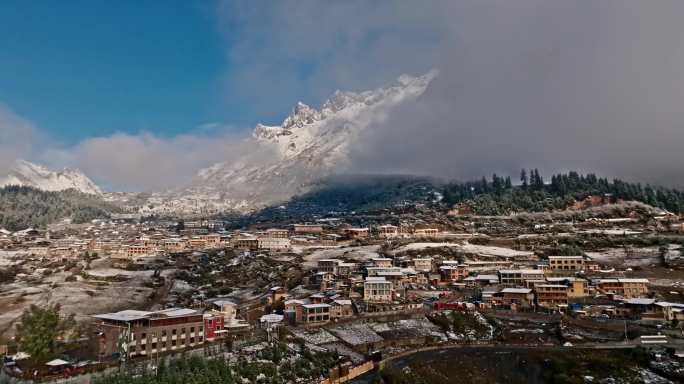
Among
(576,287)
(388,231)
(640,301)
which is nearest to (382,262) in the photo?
(576,287)

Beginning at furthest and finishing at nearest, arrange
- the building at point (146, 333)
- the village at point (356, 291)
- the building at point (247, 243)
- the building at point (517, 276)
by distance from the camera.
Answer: the building at point (247, 243), the building at point (517, 276), the village at point (356, 291), the building at point (146, 333)

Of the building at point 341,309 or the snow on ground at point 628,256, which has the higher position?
the snow on ground at point 628,256

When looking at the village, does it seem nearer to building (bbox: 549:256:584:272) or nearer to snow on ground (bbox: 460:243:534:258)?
building (bbox: 549:256:584:272)

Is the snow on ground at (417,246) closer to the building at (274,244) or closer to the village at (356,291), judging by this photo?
the village at (356,291)

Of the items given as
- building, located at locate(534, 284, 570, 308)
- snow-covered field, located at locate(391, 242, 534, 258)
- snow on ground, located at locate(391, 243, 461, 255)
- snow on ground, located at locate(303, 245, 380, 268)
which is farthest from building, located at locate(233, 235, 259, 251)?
building, located at locate(534, 284, 570, 308)

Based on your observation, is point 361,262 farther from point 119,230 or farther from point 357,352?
point 119,230

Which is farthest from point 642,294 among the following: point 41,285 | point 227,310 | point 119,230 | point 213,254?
point 119,230

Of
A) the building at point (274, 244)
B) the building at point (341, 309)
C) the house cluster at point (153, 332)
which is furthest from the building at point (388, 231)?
the house cluster at point (153, 332)

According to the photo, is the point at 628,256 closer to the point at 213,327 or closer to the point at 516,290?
the point at 516,290
